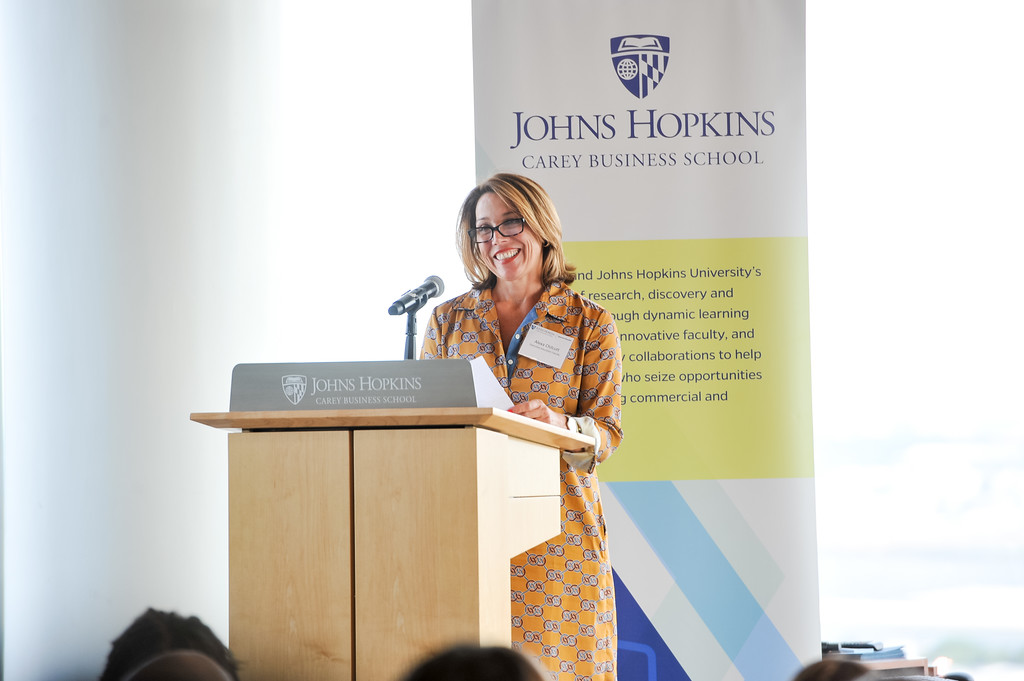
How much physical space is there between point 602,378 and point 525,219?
0.50 metres

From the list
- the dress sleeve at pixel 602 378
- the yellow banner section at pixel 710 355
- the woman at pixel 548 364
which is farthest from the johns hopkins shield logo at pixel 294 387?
the yellow banner section at pixel 710 355

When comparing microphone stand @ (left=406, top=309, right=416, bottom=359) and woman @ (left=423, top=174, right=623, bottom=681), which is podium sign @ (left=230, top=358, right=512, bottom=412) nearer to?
microphone stand @ (left=406, top=309, right=416, bottom=359)

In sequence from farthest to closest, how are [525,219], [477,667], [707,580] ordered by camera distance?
[707,580], [525,219], [477,667]

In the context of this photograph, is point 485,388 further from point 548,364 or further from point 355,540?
point 548,364

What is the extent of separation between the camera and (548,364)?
2648mm

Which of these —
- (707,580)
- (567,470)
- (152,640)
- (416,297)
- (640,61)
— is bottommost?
(707,580)

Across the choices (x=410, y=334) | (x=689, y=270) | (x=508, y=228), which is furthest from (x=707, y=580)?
(x=410, y=334)

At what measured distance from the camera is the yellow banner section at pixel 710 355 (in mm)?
3779

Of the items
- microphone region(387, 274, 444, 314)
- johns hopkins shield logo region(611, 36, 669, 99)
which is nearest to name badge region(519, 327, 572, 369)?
microphone region(387, 274, 444, 314)

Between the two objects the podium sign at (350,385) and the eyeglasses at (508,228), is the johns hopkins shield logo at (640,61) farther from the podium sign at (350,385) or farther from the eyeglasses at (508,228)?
the podium sign at (350,385)

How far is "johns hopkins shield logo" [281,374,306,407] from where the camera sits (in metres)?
1.51

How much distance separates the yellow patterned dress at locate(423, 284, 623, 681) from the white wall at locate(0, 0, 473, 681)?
78 cm

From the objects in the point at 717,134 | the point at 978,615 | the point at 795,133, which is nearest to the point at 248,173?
the point at 717,134

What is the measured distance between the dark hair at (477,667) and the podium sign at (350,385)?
759 mm
